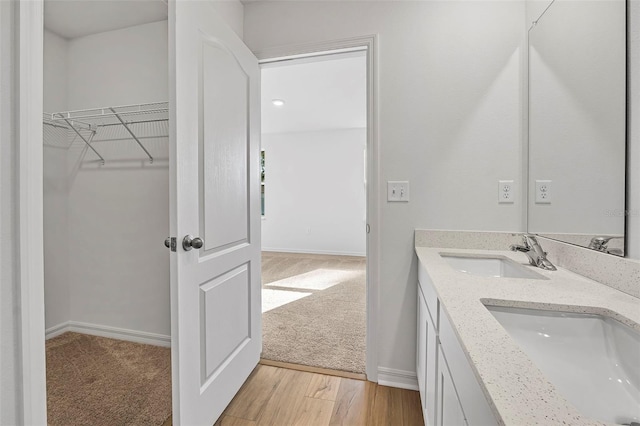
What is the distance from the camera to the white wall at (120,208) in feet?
6.30

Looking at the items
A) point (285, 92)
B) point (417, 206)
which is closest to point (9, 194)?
point (417, 206)

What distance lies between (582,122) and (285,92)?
10.4 feet

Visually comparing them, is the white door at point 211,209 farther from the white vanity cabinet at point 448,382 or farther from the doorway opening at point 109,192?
the white vanity cabinet at point 448,382

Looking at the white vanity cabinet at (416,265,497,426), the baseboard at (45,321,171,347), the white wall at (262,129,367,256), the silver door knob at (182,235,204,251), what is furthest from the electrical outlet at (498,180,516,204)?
the white wall at (262,129,367,256)

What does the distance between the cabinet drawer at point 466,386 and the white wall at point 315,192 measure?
4.73 meters

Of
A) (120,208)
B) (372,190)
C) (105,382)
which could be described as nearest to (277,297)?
(105,382)

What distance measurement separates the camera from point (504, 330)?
575 millimetres

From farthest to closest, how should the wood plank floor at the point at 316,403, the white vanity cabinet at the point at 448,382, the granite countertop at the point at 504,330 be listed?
the wood plank floor at the point at 316,403 < the white vanity cabinet at the point at 448,382 < the granite countertop at the point at 504,330

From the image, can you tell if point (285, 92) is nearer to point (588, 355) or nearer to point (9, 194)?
point (9, 194)

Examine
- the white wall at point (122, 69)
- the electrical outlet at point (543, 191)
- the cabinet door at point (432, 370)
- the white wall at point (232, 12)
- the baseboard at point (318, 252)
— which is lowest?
the baseboard at point (318, 252)

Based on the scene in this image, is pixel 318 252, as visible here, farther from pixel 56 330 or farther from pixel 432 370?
pixel 432 370

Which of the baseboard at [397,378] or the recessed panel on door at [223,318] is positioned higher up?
the recessed panel on door at [223,318]

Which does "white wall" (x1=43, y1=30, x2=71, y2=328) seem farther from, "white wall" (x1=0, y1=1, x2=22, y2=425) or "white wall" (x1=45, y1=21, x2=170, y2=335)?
"white wall" (x1=0, y1=1, x2=22, y2=425)

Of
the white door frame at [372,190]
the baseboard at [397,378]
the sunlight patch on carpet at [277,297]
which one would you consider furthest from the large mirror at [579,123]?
the sunlight patch on carpet at [277,297]
